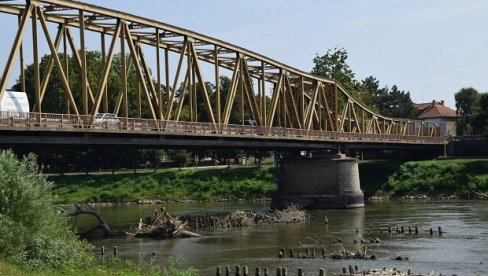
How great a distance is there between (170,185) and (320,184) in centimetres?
3315

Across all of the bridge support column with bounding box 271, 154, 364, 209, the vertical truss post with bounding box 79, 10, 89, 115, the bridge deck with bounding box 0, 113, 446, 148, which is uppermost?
the vertical truss post with bounding box 79, 10, 89, 115

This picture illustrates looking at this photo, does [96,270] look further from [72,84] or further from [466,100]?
[466,100]

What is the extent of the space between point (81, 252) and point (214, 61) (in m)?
47.2

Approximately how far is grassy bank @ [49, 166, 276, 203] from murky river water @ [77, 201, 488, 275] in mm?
32630

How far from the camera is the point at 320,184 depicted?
3575 inches

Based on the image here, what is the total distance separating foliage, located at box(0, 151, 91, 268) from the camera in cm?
3400

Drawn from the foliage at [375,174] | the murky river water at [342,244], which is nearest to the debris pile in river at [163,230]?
the murky river water at [342,244]

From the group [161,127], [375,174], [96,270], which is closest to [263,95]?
[161,127]

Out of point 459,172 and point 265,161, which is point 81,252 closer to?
point 459,172

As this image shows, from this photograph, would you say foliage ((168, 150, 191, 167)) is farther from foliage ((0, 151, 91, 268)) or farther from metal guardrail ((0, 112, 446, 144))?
foliage ((0, 151, 91, 268))

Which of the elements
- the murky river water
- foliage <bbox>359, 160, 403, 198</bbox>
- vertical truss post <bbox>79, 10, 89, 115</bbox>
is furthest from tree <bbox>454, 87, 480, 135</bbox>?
vertical truss post <bbox>79, 10, 89, 115</bbox>

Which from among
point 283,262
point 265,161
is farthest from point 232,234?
point 265,161

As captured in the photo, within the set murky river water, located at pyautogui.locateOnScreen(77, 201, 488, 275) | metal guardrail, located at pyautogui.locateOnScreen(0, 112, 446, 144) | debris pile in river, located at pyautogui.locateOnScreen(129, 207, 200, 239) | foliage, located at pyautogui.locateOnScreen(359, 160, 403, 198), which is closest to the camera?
murky river water, located at pyautogui.locateOnScreen(77, 201, 488, 275)

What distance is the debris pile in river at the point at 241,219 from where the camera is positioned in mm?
68625
